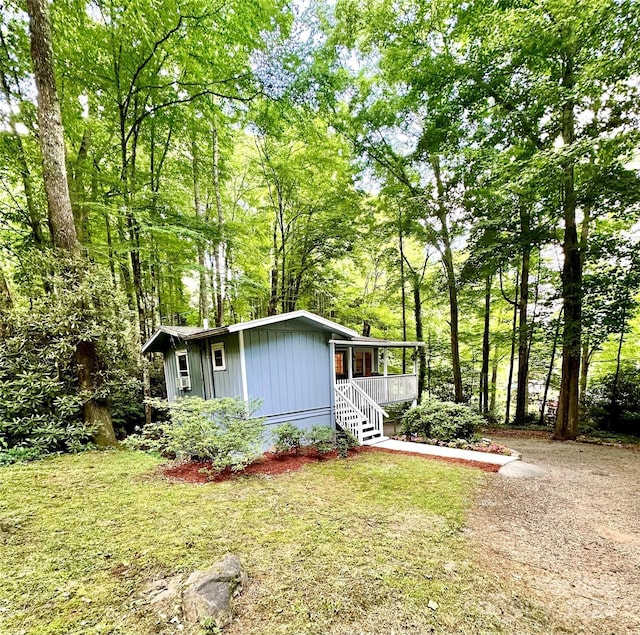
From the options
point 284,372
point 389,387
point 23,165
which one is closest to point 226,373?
point 284,372

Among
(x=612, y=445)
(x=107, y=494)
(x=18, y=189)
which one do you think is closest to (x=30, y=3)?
(x=18, y=189)

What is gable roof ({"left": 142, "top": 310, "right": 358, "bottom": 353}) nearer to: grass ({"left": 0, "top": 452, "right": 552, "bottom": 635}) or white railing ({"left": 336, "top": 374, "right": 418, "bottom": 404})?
white railing ({"left": 336, "top": 374, "right": 418, "bottom": 404})

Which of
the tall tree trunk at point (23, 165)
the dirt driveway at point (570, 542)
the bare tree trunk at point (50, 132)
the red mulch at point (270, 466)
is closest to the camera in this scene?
the dirt driveway at point (570, 542)

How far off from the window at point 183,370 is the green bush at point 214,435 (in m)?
3.47

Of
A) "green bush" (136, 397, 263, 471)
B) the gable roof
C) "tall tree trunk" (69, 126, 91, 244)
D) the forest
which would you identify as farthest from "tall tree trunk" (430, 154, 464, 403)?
"tall tree trunk" (69, 126, 91, 244)

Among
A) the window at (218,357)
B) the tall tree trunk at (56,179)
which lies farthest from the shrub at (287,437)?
the tall tree trunk at (56,179)

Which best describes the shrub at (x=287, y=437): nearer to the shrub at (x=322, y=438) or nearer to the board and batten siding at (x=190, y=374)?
the shrub at (x=322, y=438)

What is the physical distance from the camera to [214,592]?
2.15 meters

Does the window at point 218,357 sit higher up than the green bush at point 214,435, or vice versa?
the window at point 218,357

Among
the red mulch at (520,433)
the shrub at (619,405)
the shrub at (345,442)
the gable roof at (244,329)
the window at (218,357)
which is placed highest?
the gable roof at (244,329)

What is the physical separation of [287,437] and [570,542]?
4631 millimetres

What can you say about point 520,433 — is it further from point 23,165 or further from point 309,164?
point 23,165

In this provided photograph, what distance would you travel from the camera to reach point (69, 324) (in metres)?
6.03

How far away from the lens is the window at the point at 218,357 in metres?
7.69
